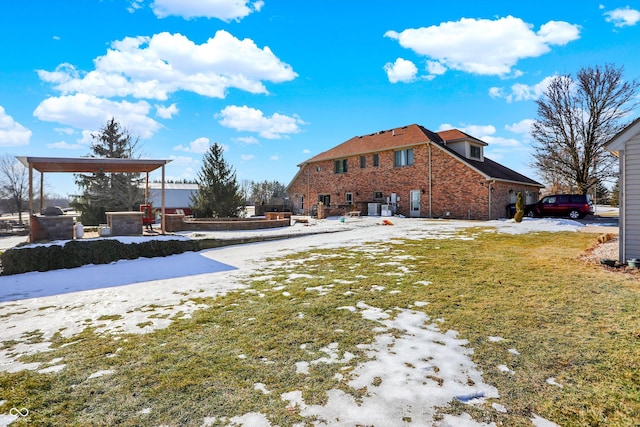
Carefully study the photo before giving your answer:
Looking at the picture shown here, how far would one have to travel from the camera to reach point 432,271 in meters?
6.52

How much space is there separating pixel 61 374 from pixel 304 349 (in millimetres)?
2287

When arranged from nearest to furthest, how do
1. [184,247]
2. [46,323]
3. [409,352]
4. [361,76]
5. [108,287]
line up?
[409,352] < [46,323] < [108,287] < [184,247] < [361,76]

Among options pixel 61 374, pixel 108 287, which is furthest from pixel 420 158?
pixel 61 374

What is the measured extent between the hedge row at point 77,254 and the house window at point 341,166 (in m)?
21.9

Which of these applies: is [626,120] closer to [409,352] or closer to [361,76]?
[361,76]

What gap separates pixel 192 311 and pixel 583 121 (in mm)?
30827

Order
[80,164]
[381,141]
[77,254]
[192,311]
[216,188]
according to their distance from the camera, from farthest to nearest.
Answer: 1. [381,141]
2. [216,188]
3. [80,164]
4. [77,254]
5. [192,311]

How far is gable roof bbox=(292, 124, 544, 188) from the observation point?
22.8 metres

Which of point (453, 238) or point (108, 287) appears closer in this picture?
point (108, 287)

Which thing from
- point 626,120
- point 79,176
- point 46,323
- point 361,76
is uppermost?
point 361,76

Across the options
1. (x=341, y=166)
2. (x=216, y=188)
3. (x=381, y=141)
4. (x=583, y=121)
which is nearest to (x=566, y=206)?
(x=583, y=121)

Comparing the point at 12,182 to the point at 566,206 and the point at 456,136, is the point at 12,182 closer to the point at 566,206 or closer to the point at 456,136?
the point at 456,136

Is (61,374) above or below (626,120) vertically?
below

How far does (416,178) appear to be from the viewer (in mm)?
24422
